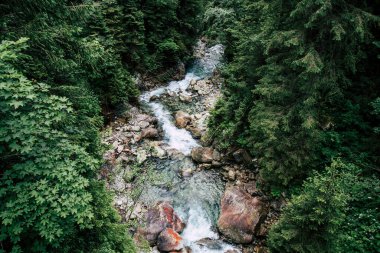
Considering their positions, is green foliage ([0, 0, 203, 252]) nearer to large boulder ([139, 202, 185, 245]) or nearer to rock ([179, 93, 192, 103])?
large boulder ([139, 202, 185, 245])

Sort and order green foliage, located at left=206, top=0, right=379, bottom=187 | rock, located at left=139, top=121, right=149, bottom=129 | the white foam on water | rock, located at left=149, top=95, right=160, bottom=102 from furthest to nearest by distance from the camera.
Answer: rock, located at left=149, top=95, right=160, bottom=102
rock, located at left=139, top=121, right=149, bottom=129
the white foam on water
green foliage, located at left=206, top=0, right=379, bottom=187

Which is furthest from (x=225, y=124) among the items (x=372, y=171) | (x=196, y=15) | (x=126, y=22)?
(x=196, y=15)

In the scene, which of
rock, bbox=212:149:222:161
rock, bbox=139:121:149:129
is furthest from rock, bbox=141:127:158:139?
rock, bbox=212:149:222:161

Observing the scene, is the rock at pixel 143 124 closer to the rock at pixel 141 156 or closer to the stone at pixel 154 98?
the rock at pixel 141 156

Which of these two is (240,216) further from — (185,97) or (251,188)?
(185,97)

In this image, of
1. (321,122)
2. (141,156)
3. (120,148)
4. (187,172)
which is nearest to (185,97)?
(141,156)
